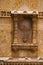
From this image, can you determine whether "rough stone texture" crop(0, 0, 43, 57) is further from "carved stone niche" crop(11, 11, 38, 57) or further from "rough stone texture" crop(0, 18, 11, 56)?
"carved stone niche" crop(11, 11, 38, 57)

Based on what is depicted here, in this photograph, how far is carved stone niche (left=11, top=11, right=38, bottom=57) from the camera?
23.6 ft

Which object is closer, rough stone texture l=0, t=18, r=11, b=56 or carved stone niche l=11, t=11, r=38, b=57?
carved stone niche l=11, t=11, r=38, b=57

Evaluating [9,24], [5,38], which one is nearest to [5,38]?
[5,38]

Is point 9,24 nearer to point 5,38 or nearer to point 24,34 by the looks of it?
point 5,38

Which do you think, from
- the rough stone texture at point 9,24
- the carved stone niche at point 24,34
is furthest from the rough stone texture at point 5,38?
Answer: the carved stone niche at point 24,34

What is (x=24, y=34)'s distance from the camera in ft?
24.0

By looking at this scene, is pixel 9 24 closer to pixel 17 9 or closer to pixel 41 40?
pixel 17 9

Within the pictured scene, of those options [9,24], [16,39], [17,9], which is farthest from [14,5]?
[16,39]

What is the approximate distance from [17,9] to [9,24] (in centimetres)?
52

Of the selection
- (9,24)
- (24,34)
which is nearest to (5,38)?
(9,24)

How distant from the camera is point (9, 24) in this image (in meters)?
7.34

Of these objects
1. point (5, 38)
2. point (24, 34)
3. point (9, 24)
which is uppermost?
point (9, 24)

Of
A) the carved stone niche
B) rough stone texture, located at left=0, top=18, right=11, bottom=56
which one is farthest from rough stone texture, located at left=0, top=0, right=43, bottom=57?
the carved stone niche

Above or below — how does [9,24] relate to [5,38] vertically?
above
